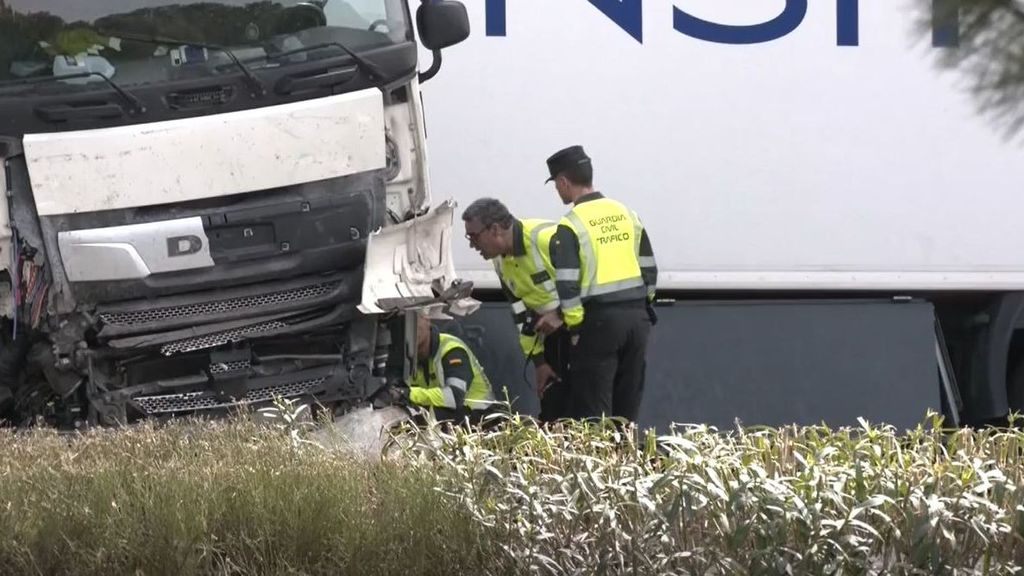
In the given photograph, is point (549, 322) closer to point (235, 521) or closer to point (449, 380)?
point (449, 380)

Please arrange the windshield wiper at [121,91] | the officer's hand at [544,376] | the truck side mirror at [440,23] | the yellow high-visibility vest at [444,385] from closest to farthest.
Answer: the windshield wiper at [121,91] < the truck side mirror at [440,23] < the yellow high-visibility vest at [444,385] < the officer's hand at [544,376]

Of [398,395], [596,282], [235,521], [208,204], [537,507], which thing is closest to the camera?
[537,507]

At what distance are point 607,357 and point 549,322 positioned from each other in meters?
0.34

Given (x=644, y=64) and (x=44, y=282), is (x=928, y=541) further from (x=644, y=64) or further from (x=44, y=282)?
(x=644, y=64)

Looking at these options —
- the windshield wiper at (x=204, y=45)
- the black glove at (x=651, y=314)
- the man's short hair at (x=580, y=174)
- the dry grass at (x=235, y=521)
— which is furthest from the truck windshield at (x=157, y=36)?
the dry grass at (x=235, y=521)

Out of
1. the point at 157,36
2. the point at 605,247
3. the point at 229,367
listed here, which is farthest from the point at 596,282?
the point at 157,36

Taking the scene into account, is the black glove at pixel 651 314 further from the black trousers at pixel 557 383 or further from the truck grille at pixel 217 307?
the truck grille at pixel 217 307

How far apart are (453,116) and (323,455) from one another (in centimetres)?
397

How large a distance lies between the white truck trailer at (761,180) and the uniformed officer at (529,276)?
235mm

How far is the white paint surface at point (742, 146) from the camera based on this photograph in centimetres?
888

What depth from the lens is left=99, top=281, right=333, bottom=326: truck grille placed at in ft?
23.2

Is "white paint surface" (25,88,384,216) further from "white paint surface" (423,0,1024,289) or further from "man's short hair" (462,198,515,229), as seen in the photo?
"white paint surface" (423,0,1024,289)

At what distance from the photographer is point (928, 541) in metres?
4.02

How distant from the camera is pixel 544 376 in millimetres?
8523
